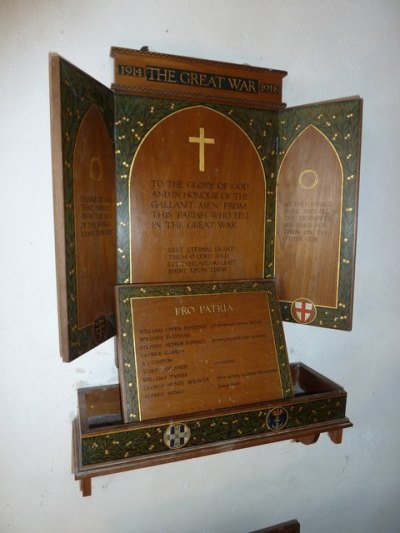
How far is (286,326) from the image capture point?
1368 mm

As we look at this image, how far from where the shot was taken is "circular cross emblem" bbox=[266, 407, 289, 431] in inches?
40.4

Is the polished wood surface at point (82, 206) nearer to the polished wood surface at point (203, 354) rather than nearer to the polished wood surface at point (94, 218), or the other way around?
the polished wood surface at point (94, 218)

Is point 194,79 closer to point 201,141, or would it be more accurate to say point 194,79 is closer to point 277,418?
point 201,141

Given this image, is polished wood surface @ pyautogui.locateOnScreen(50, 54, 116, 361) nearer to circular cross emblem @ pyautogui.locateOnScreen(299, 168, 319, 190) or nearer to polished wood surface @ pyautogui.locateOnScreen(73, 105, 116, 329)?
polished wood surface @ pyautogui.locateOnScreen(73, 105, 116, 329)

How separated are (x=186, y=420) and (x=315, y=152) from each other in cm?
83

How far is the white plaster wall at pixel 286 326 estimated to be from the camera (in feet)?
3.40

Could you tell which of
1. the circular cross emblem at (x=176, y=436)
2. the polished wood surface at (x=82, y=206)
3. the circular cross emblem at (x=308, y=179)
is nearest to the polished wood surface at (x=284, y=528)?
the circular cross emblem at (x=176, y=436)

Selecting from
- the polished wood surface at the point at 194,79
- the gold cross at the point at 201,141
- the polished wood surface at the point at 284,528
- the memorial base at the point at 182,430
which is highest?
the polished wood surface at the point at 194,79

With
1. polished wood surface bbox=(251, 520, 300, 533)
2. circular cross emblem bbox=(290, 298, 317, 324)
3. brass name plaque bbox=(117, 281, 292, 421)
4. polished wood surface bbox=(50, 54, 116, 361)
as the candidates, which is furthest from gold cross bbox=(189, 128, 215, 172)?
polished wood surface bbox=(251, 520, 300, 533)

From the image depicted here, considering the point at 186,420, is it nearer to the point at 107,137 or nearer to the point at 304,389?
the point at 304,389

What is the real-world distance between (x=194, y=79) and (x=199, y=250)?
474 mm

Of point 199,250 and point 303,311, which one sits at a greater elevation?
point 199,250

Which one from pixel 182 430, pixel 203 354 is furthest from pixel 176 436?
pixel 203 354

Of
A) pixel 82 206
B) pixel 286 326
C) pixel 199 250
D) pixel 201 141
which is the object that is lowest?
pixel 286 326
